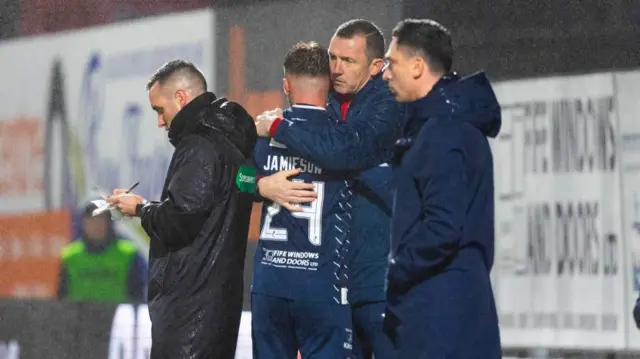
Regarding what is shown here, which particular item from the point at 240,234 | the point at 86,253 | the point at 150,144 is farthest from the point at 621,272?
the point at 86,253

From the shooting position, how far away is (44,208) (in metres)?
7.55

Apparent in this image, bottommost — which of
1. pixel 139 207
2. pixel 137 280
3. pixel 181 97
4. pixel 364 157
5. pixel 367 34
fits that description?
pixel 137 280

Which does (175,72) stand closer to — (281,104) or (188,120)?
(188,120)

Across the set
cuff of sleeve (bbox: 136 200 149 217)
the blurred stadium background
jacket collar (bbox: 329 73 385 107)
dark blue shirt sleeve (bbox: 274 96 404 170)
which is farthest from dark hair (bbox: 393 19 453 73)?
the blurred stadium background

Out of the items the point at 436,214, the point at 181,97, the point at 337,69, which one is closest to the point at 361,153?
the point at 337,69

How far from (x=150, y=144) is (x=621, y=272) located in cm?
320

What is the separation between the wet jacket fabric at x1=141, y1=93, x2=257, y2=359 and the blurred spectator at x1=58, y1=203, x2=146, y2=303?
2710 mm

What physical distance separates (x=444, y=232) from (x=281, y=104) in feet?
11.1

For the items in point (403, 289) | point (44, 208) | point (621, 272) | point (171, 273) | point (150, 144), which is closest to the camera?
point (403, 289)

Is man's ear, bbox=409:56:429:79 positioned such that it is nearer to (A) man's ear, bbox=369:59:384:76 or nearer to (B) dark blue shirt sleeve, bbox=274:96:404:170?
(B) dark blue shirt sleeve, bbox=274:96:404:170

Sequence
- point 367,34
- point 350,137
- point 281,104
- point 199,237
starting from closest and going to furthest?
1. point 350,137
2. point 199,237
3. point 367,34
4. point 281,104

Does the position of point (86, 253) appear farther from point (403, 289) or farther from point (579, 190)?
point (403, 289)

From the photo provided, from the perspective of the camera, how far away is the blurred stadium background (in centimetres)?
509

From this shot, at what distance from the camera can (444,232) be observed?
3064 millimetres
